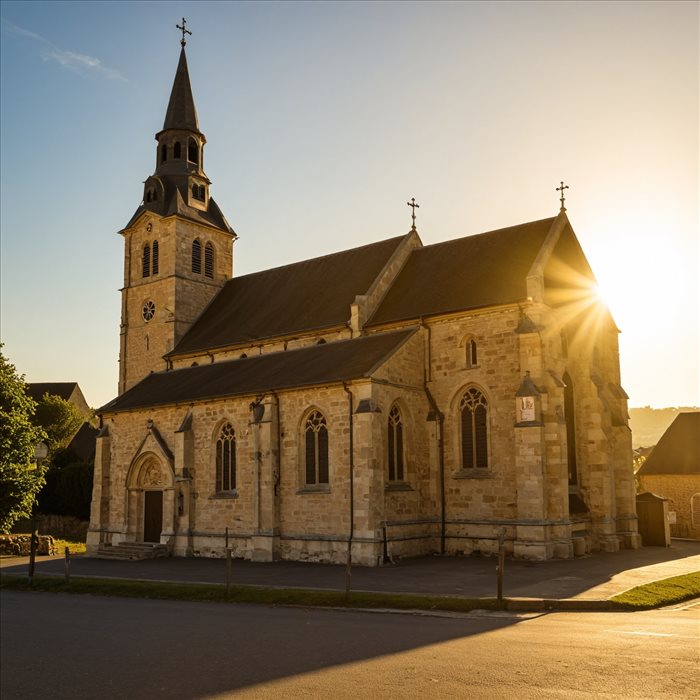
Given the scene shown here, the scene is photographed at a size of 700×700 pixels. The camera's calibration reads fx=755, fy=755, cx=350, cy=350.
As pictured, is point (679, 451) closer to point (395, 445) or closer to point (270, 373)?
point (395, 445)

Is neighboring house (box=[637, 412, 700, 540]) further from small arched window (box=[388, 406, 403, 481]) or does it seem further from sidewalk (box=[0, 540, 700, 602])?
small arched window (box=[388, 406, 403, 481])

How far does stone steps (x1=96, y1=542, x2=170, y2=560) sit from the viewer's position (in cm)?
3105

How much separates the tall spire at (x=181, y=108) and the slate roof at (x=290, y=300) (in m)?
9.65

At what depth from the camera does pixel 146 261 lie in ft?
142

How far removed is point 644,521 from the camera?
32000mm

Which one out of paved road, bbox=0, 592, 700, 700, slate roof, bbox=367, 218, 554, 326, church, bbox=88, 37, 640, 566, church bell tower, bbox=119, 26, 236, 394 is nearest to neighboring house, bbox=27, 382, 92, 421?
church bell tower, bbox=119, 26, 236, 394

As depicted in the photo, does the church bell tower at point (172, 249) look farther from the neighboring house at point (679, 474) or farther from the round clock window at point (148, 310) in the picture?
the neighboring house at point (679, 474)

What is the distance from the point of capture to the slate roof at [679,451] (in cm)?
4169

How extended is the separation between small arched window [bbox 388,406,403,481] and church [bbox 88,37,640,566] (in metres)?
0.07

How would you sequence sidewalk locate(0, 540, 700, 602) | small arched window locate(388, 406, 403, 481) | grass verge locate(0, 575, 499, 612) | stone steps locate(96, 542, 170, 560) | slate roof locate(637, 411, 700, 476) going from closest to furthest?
grass verge locate(0, 575, 499, 612) → sidewalk locate(0, 540, 700, 602) → small arched window locate(388, 406, 403, 481) → stone steps locate(96, 542, 170, 560) → slate roof locate(637, 411, 700, 476)

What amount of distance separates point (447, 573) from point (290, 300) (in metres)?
17.7

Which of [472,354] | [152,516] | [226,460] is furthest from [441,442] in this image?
[152,516]

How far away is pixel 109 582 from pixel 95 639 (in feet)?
30.7

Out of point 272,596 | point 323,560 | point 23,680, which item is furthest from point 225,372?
point 23,680
